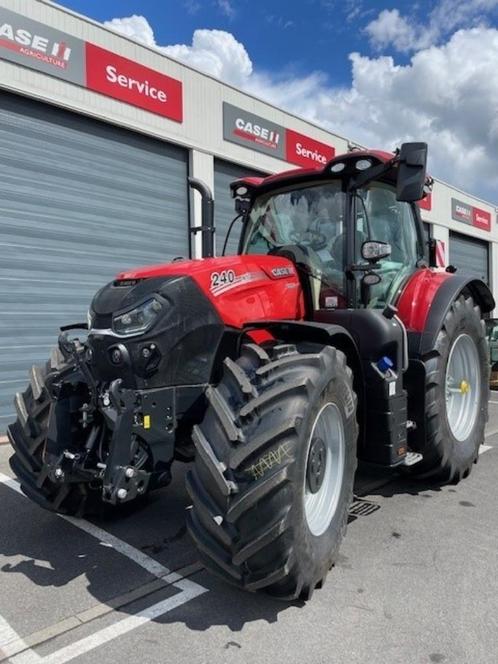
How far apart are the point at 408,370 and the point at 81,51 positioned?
22.2ft

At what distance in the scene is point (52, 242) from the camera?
8.01 metres

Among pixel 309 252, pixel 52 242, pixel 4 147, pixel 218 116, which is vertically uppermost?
pixel 218 116

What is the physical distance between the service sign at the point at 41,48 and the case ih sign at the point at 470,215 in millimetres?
14423

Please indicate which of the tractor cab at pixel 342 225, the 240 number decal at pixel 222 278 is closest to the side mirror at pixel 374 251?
the tractor cab at pixel 342 225

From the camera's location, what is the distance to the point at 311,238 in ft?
13.6

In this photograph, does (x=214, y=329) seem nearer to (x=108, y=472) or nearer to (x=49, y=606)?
(x=108, y=472)

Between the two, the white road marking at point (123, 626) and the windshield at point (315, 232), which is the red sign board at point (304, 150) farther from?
the white road marking at point (123, 626)

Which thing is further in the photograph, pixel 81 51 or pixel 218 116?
pixel 218 116

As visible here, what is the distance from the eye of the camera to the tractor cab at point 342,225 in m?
3.88

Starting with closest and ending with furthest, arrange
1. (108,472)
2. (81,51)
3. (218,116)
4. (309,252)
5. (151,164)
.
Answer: (108,472), (309,252), (81,51), (151,164), (218,116)

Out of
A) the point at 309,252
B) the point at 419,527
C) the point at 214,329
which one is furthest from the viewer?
the point at 309,252

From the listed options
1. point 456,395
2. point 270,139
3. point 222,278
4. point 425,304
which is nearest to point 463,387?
point 456,395

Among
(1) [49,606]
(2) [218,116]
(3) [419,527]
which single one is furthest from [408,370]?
(2) [218,116]

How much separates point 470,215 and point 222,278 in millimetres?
19039
